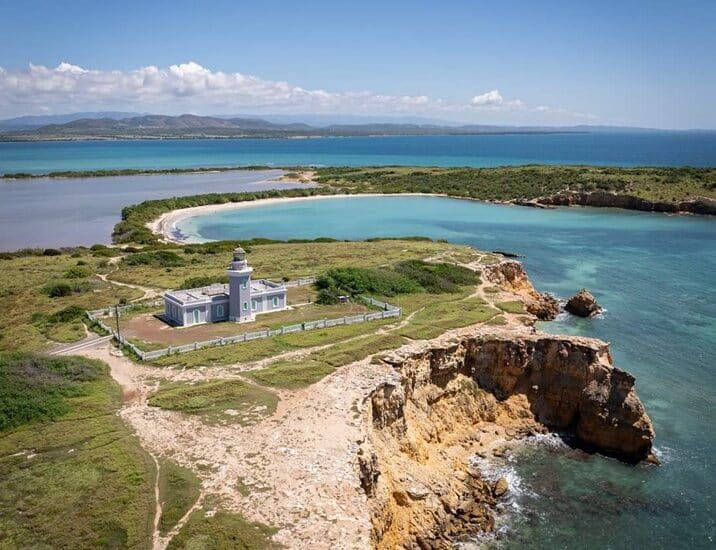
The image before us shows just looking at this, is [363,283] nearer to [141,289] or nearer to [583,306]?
[141,289]

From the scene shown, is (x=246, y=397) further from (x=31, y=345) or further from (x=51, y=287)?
(x=51, y=287)

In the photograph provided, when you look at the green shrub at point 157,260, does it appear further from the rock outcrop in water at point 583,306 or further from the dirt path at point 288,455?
the rock outcrop in water at point 583,306

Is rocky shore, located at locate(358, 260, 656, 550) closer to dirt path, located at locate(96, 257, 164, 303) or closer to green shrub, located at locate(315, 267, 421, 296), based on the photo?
green shrub, located at locate(315, 267, 421, 296)

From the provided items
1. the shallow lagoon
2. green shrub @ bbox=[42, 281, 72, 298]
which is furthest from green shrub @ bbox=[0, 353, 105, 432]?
the shallow lagoon

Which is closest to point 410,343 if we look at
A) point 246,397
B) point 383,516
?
point 246,397

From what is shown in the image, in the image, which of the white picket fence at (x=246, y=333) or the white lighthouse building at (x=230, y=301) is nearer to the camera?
the white picket fence at (x=246, y=333)

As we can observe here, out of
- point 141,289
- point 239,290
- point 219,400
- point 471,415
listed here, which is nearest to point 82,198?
point 141,289

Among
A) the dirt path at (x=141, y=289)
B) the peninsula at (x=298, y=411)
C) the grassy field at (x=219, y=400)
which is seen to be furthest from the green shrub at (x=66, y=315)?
the grassy field at (x=219, y=400)
